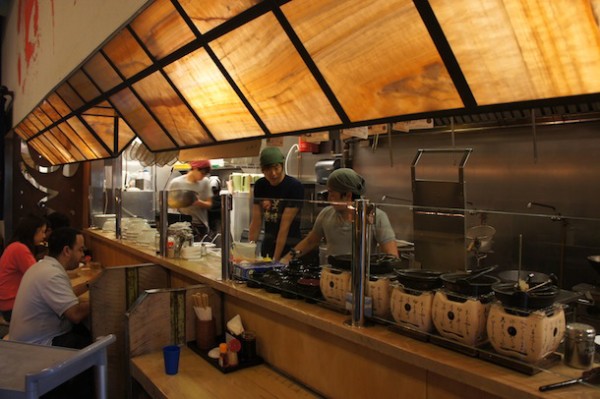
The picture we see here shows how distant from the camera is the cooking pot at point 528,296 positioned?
1.37 metres

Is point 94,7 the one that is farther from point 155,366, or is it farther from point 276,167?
point 155,366

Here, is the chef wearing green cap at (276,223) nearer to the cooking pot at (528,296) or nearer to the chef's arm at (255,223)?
the chef's arm at (255,223)

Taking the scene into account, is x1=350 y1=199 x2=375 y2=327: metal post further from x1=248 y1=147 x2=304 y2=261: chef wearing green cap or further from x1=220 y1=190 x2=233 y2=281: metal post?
x1=220 y1=190 x2=233 y2=281: metal post

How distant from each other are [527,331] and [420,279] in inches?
15.7

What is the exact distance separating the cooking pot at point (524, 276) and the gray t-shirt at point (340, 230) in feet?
1.63

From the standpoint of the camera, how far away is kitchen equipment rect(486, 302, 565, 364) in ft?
4.38

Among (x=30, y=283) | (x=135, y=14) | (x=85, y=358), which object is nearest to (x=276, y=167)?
(x=135, y=14)

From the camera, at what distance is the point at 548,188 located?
3906 mm

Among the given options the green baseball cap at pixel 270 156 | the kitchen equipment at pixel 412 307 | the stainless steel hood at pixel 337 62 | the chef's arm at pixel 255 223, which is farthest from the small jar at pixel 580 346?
the green baseball cap at pixel 270 156

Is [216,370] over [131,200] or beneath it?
beneath

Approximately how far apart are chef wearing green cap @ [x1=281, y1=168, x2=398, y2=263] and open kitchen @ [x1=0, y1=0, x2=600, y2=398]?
0.7 inches

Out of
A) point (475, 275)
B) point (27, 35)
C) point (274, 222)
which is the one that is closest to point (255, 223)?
point (274, 222)

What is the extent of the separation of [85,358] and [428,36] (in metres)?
1.46

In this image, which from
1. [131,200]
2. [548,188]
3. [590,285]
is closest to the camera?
[590,285]
